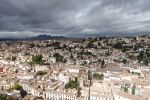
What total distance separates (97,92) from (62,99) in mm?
3319

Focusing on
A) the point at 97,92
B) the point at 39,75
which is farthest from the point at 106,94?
the point at 39,75

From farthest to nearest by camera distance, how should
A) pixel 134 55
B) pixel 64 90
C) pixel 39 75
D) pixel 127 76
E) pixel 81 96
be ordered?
pixel 134 55
pixel 39 75
pixel 127 76
pixel 64 90
pixel 81 96

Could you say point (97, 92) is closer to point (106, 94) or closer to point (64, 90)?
point (106, 94)

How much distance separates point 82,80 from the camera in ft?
98.1

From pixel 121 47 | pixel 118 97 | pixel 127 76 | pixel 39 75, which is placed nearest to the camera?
pixel 118 97

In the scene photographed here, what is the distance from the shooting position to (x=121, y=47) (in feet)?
230

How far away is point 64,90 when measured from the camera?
26.1 meters

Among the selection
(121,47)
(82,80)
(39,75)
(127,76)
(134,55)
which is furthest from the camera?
(121,47)

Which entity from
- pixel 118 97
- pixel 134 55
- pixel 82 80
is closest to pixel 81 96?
pixel 118 97

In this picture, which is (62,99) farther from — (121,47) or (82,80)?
(121,47)

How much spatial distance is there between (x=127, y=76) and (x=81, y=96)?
36.0 feet

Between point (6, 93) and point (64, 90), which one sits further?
point (64, 90)

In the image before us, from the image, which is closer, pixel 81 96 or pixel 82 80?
pixel 81 96

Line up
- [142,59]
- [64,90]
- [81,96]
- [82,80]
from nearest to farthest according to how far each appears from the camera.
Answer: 1. [81,96]
2. [64,90]
3. [82,80]
4. [142,59]
